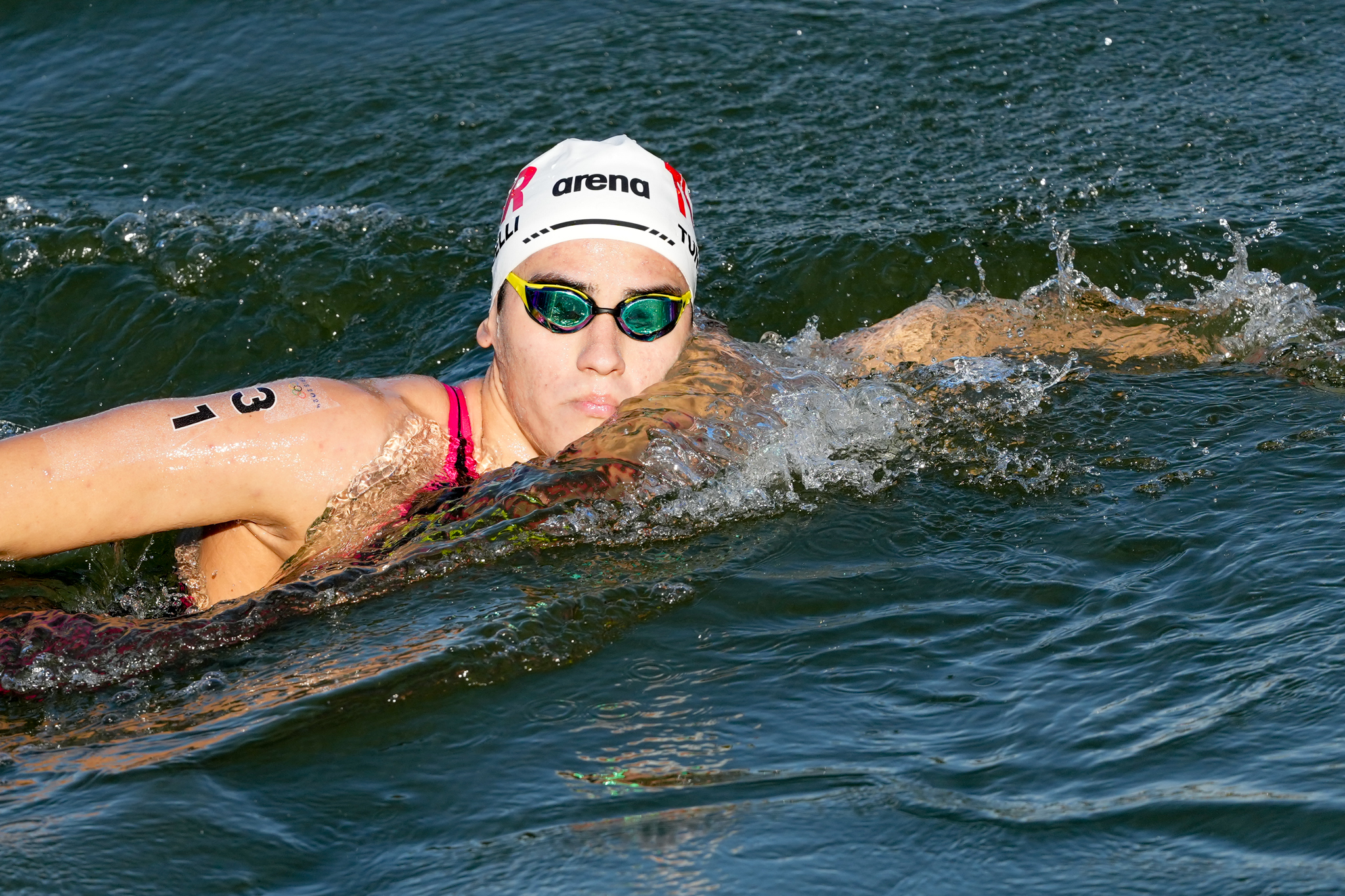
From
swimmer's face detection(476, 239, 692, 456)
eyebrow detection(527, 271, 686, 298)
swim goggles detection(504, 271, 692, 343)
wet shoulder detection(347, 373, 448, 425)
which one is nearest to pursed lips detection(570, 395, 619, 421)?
swimmer's face detection(476, 239, 692, 456)

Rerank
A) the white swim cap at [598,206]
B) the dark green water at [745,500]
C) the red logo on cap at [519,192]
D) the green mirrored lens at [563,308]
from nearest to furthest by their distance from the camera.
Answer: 1. the dark green water at [745,500]
2. the green mirrored lens at [563,308]
3. the white swim cap at [598,206]
4. the red logo on cap at [519,192]

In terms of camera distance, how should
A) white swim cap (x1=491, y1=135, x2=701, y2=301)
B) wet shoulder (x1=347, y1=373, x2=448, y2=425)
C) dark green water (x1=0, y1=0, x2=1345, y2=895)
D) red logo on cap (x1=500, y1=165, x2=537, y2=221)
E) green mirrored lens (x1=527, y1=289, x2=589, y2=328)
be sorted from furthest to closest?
red logo on cap (x1=500, y1=165, x2=537, y2=221)
white swim cap (x1=491, y1=135, x2=701, y2=301)
green mirrored lens (x1=527, y1=289, x2=589, y2=328)
wet shoulder (x1=347, y1=373, x2=448, y2=425)
dark green water (x1=0, y1=0, x2=1345, y2=895)

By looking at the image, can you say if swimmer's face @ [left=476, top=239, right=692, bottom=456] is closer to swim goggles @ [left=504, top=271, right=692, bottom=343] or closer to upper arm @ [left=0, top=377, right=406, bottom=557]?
swim goggles @ [left=504, top=271, right=692, bottom=343]

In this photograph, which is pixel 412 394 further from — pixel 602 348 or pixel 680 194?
pixel 680 194

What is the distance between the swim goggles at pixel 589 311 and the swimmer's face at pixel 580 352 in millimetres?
19

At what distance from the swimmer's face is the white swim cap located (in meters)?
0.06

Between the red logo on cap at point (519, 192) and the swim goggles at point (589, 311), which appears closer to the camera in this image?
the swim goggles at point (589, 311)

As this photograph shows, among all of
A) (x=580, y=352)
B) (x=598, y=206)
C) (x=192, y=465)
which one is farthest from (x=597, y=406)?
(x=192, y=465)

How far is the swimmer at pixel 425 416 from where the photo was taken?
13.5ft

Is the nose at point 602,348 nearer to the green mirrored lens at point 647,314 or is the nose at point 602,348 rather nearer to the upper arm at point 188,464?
the green mirrored lens at point 647,314

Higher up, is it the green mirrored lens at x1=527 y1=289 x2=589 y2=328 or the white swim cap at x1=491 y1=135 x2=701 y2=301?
the white swim cap at x1=491 y1=135 x2=701 y2=301

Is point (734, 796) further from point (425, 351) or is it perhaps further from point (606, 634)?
point (425, 351)

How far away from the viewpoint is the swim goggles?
476 centimetres

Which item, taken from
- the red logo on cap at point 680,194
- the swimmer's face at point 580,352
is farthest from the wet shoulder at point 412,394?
the red logo on cap at point 680,194
